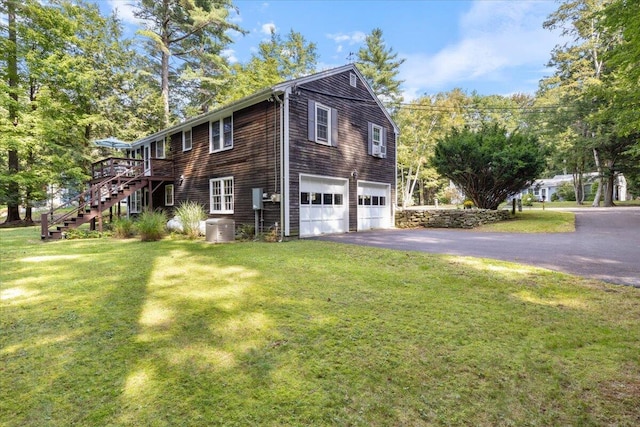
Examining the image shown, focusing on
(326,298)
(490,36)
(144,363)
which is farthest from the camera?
(490,36)

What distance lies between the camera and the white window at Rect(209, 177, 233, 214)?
13.3m

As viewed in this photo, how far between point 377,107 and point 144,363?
1522 centimetres

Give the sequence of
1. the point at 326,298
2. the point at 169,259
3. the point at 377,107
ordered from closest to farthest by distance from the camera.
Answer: the point at 326,298, the point at 169,259, the point at 377,107

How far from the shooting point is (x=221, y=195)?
44.5 ft

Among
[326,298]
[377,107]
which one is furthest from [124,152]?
[326,298]

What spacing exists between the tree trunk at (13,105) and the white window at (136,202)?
5845 mm

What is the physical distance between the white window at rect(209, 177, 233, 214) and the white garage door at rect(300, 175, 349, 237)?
334 cm

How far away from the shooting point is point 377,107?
15727 millimetres

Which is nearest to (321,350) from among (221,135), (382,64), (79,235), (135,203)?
Result: (221,135)

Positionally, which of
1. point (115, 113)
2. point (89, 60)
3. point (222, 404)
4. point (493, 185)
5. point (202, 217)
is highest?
point (89, 60)

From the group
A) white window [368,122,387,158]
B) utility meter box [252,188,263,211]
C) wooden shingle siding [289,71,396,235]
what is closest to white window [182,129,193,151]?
utility meter box [252,188,263,211]

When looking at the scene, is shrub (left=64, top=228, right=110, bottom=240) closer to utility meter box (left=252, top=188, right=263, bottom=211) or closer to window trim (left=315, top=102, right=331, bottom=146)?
utility meter box (left=252, top=188, right=263, bottom=211)

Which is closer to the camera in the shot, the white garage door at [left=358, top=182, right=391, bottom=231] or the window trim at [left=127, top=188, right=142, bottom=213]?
the white garage door at [left=358, top=182, right=391, bottom=231]

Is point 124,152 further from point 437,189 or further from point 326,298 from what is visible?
point 437,189
